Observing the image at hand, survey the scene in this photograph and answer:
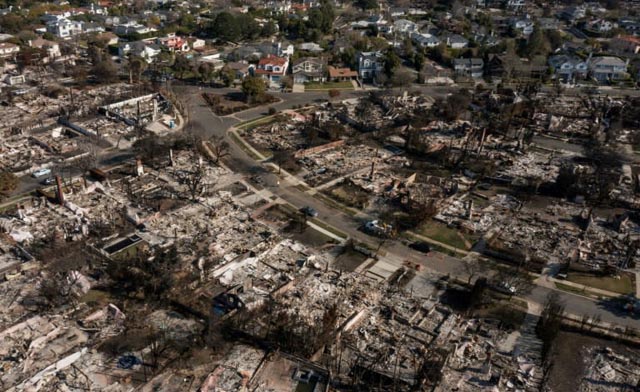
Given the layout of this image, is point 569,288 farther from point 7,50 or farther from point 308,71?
point 7,50

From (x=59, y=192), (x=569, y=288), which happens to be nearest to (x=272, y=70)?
(x=59, y=192)

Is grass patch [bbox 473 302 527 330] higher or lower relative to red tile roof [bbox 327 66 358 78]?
higher

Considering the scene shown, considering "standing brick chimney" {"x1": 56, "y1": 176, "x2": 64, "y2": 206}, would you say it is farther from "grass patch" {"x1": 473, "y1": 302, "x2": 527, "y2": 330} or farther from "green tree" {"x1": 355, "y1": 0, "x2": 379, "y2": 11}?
"green tree" {"x1": 355, "y1": 0, "x2": 379, "y2": 11}

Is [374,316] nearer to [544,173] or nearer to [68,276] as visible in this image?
[68,276]

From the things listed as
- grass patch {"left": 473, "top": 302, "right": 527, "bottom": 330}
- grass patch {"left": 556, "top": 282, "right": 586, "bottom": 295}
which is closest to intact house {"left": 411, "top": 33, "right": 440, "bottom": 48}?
grass patch {"left": 556, "top": 282, "right": 586, "bottom": 295}

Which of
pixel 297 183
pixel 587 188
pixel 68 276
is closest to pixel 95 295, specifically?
pixel 68 276

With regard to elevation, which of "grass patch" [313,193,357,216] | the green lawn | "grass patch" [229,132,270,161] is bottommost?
the green lawn
